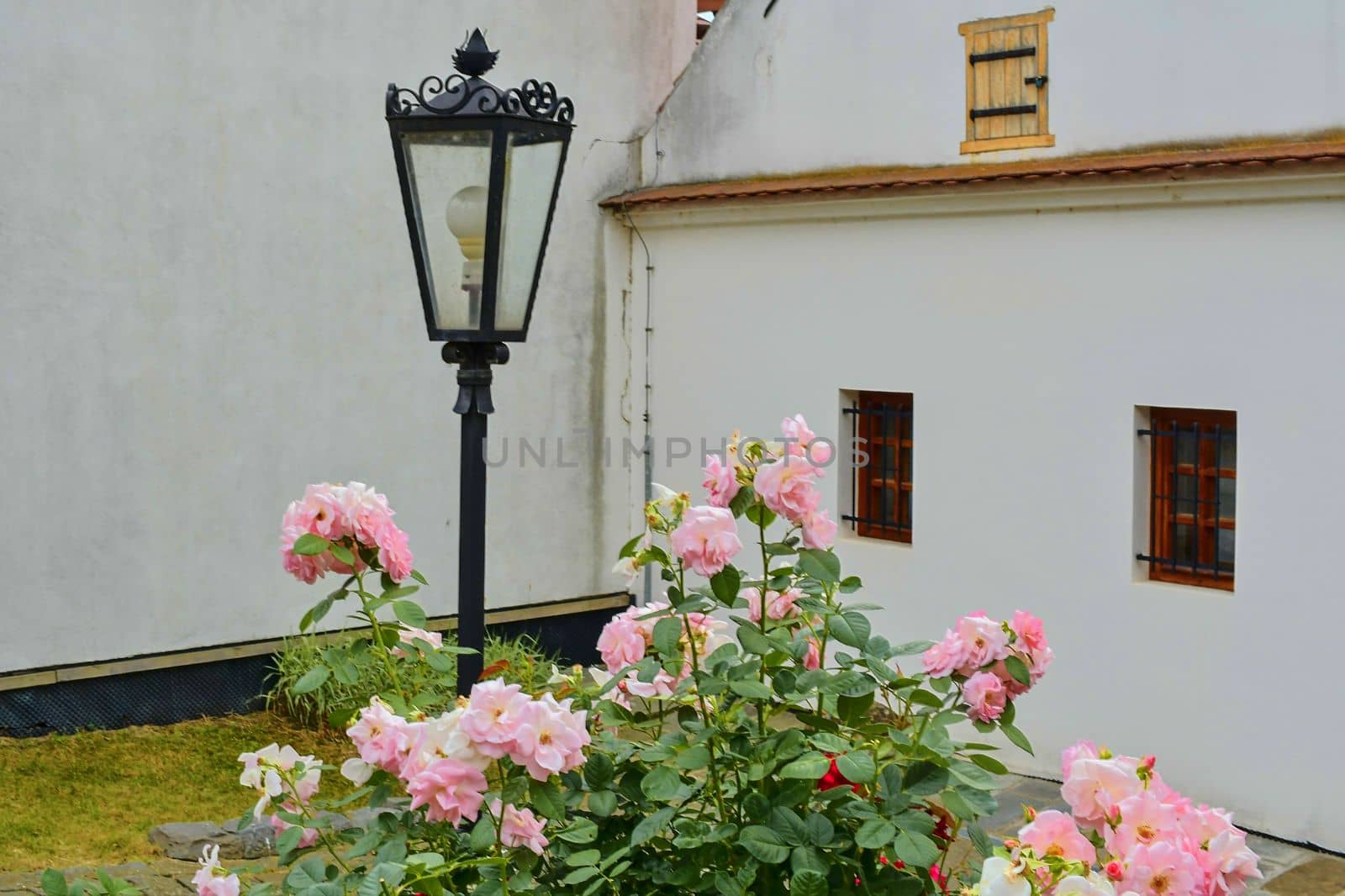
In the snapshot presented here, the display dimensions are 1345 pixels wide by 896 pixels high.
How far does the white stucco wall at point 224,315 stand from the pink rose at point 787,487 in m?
6.45

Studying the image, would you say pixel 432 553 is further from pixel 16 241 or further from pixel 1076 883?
pixel 1076 883

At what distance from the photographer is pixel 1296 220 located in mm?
7234

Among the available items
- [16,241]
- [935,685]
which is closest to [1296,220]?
[935,685]

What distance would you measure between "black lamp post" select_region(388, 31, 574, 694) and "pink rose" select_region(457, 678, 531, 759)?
1468mm

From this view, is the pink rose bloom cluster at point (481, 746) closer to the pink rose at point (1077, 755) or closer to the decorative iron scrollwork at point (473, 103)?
the pink rose at point (1077, 755)

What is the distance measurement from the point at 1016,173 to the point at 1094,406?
4.44 feet

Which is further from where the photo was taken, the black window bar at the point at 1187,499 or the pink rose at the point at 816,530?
the black window bar at the point at 1187,499

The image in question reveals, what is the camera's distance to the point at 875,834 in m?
2.74

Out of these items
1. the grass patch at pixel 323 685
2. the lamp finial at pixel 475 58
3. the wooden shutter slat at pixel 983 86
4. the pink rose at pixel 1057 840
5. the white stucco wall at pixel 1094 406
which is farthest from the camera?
the grass patch at pixel 323 685

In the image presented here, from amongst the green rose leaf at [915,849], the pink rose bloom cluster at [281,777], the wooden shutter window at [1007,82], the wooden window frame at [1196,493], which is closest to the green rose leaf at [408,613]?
the pink rose bloom cluster at [281,777]

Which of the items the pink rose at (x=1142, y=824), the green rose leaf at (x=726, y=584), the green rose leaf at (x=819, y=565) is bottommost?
the pink rose at (x=1142, y=824)

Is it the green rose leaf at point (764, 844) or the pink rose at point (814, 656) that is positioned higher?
the pink rose at point (814, 656)

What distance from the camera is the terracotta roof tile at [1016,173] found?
7.11 m

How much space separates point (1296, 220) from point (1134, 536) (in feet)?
6.13
